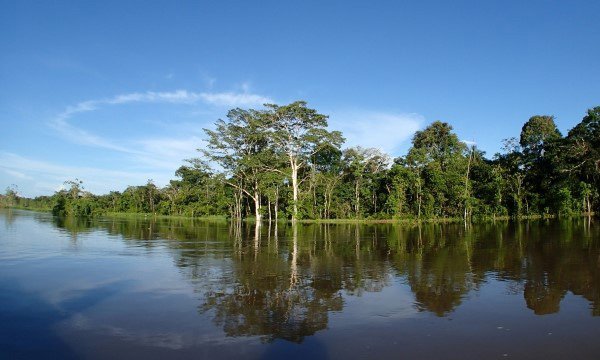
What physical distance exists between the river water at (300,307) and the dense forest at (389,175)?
29.5 meters

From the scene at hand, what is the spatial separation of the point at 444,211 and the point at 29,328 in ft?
148

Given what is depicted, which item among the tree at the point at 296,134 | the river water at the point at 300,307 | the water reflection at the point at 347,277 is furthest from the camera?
the tree at the point at 296,134

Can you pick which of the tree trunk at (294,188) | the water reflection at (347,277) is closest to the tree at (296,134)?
the tree trunk at (294,188)

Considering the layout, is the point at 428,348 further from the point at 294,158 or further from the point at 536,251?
the point at 294,158

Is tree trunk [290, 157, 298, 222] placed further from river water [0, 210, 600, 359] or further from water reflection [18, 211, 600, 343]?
river water [0, 210, 600, 359]

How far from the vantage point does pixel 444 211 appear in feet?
152

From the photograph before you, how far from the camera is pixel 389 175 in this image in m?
47.1

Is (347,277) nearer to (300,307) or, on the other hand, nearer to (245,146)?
(300,307)

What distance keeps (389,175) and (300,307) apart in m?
40.8

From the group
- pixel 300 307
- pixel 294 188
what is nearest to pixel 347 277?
pixel 300 307

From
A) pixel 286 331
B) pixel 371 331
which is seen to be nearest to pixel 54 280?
pixel 286 331

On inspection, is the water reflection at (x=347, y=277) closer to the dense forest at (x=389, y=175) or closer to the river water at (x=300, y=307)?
the river water at (x=300, y=307)

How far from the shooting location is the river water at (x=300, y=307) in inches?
226

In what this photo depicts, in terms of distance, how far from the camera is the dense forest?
140ft
